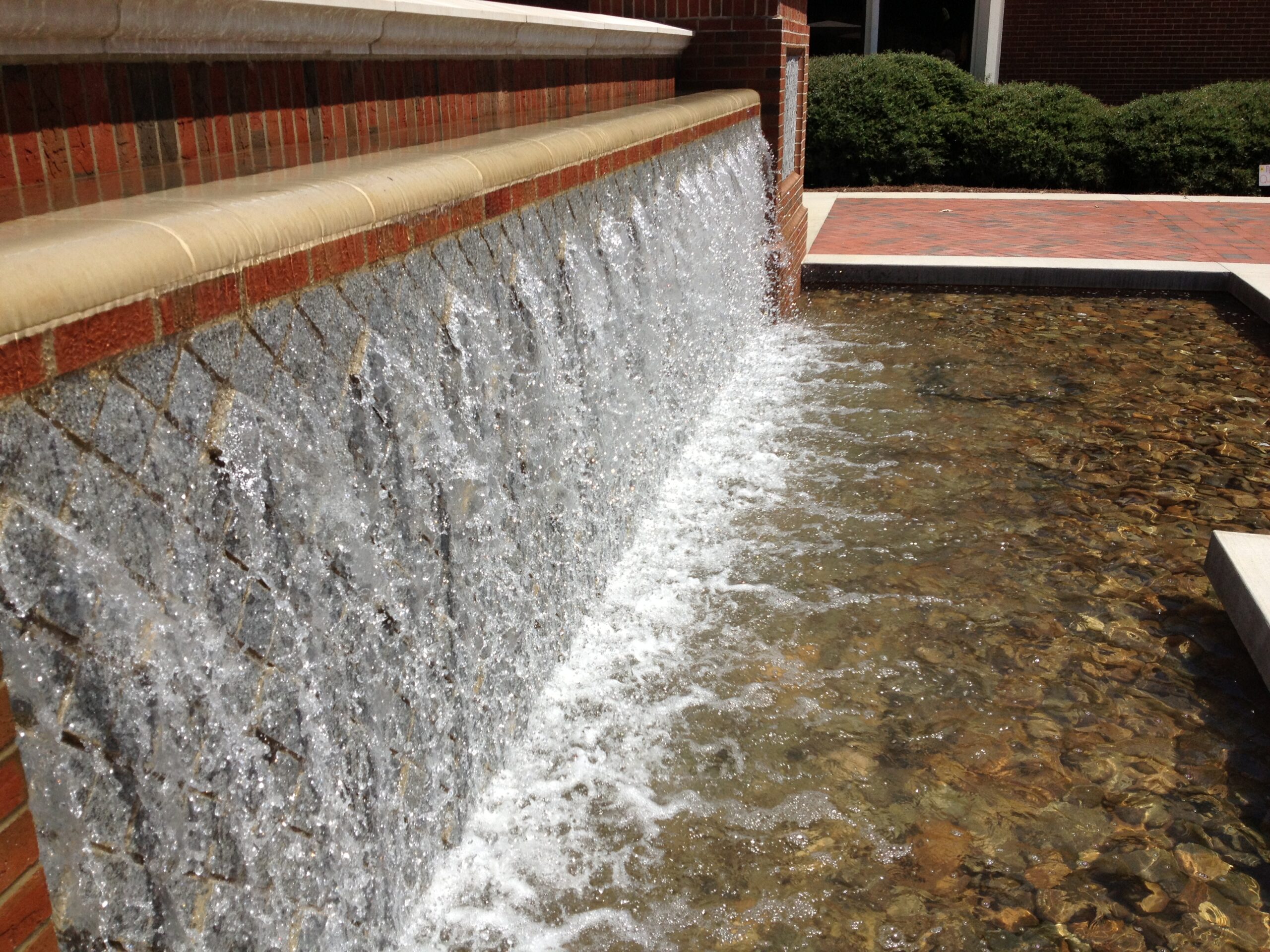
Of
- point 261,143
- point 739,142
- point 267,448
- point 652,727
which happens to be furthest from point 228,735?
point 739,142

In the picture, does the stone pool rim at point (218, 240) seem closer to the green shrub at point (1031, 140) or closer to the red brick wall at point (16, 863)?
the red brick wall at point (16, 863)

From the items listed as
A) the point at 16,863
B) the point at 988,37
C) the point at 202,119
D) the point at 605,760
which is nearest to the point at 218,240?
the point at 16,863

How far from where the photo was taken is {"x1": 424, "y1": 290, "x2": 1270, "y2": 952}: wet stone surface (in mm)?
2529

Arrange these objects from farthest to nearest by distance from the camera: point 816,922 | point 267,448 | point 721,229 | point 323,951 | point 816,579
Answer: point 721,229 → point 816,579 → point 816,922 → point 323,951 → point 267,448

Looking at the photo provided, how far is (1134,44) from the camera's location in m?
16.2

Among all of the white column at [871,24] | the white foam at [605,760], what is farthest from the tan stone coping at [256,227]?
the white column at [871,24]

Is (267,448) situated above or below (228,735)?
above

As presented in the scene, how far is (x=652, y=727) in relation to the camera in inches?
124

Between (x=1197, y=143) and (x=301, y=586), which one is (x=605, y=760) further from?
(x=1197, y=143)

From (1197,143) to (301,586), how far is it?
1385 centimetres

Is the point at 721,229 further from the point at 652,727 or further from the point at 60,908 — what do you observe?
the point at 60,908

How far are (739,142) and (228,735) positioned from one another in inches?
226

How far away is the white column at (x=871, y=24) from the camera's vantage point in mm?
17422

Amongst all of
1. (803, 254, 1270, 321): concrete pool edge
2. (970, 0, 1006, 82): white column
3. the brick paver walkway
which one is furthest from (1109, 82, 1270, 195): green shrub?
(803, 254, 1270, 321): concrete pool edge
